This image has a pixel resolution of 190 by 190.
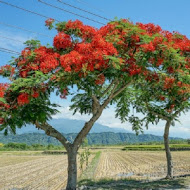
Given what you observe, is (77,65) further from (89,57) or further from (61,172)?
(61,172)

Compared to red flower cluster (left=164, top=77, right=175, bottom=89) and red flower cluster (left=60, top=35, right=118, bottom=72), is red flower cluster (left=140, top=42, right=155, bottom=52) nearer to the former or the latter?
red flower cluster (left=60, top=35, right=118, bottom=72)

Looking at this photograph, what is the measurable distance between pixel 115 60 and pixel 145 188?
7082 millimetres

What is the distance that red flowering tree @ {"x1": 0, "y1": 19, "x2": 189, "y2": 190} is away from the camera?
9.38 meters

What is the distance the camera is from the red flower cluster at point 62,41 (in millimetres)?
10977

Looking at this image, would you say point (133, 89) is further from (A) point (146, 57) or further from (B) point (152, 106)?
(A) point (146, 57)

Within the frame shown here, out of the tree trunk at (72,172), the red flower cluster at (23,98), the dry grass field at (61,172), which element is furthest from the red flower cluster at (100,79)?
the dry grass field at (61,172)

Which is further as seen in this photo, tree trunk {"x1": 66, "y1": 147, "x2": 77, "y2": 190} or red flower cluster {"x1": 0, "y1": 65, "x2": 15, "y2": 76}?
tree trunk {"x1": 66, "y1": 147, "x2": 77, "y2": 190}

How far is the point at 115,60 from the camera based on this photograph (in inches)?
370

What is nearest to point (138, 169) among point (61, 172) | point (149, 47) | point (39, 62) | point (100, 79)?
point (61, 172)

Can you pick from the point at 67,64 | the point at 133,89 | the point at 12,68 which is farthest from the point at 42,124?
the point at 133,89

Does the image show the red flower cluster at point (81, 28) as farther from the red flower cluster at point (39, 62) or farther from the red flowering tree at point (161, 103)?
the red flowering tree at point (161, 103)

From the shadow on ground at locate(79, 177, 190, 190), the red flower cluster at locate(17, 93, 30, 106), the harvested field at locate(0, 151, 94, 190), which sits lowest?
the harvested field at locate(0, 151, 94, 190)

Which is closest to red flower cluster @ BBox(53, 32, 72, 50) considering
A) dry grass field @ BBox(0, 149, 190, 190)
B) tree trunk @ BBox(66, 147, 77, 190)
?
tree trunk @ BBox(66, 147, 77, 190)

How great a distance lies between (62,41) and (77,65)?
2.27m
